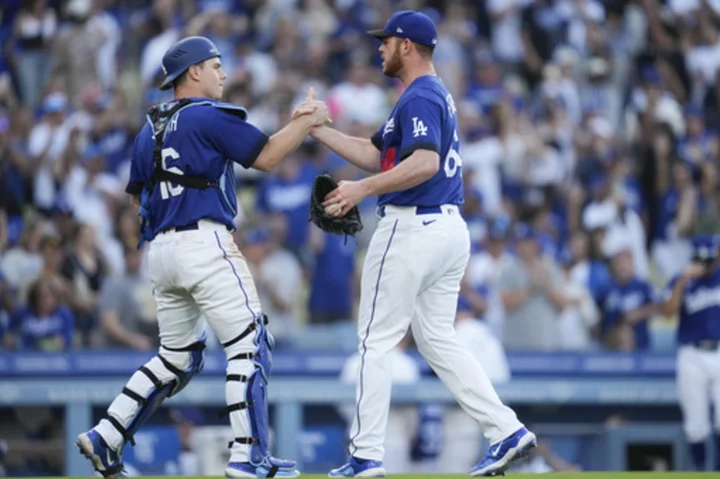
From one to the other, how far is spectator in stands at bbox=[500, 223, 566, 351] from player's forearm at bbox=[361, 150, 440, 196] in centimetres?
579

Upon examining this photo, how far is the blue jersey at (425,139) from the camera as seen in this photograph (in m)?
6.35

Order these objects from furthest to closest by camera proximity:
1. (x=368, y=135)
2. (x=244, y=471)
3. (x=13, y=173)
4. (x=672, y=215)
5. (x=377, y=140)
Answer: (x=672, y=215), (x=368, y=135), (x=13, y=173), (x=377, y=140), (x=244, y=471)

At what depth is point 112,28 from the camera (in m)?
15.1

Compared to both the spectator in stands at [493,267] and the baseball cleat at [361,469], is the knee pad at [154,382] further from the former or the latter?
the spectator in stands at [493,267]

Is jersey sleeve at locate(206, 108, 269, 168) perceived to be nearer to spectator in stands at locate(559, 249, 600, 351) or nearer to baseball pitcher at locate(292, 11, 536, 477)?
baseball pitcher at locate(292, 11, 536, 477)

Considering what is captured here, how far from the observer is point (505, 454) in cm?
→ 638

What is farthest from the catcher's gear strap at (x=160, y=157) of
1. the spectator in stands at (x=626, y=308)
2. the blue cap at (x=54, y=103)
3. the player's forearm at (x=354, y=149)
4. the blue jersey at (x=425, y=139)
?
the blue cap at (x=54, y=103)

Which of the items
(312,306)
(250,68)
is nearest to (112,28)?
(250,68)

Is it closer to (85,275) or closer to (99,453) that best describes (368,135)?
(85,275)

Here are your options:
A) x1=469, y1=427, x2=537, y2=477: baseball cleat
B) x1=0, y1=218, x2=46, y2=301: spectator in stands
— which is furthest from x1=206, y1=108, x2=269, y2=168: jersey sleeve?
x1=0, y1=218, x2=46, y2=301: spectator in stands

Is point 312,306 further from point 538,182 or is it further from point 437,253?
point 437,253

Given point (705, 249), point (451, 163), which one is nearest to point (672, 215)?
point (705, 249)

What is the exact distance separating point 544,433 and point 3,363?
4.46m

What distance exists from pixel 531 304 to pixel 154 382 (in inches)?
243
